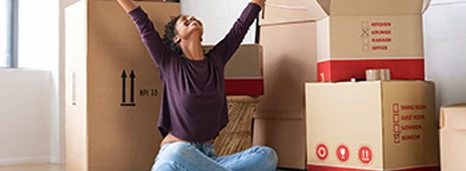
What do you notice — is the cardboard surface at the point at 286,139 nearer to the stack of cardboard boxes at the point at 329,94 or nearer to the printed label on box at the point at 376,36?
the stack of cardboard boxes at the point at 329,94

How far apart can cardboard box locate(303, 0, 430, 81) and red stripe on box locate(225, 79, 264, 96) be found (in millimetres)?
375

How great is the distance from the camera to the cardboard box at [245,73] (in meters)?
2.08

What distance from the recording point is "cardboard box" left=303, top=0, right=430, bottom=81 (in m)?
1.77

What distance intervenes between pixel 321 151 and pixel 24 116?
163cm

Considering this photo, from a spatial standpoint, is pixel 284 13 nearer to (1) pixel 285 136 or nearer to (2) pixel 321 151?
(1) pixel 285 136

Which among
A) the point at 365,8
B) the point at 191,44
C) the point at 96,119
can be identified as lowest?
the point at 96,119

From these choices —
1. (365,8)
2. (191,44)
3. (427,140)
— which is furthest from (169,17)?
(427,140)

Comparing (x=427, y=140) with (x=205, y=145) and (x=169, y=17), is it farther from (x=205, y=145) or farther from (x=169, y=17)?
(x=169, y=17)

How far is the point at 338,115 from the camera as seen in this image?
170 centimetres

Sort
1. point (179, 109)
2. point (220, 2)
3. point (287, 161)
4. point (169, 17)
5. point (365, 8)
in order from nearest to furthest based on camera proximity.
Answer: point (179, 109)
point (365, 8)
point (169, 17)
point (287, 161)
point (220, 2)

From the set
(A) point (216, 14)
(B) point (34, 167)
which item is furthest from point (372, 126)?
(B) point (34, 167)

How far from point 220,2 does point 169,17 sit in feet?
3.25

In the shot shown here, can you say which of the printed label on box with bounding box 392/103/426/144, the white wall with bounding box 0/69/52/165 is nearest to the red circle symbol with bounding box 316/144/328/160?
the printed label on box with bounding box 392/103/426/144

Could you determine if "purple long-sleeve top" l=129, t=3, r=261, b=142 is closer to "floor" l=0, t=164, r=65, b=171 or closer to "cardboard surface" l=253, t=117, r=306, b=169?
"cardboard surface" l=253, t=117, r=306, b=169
